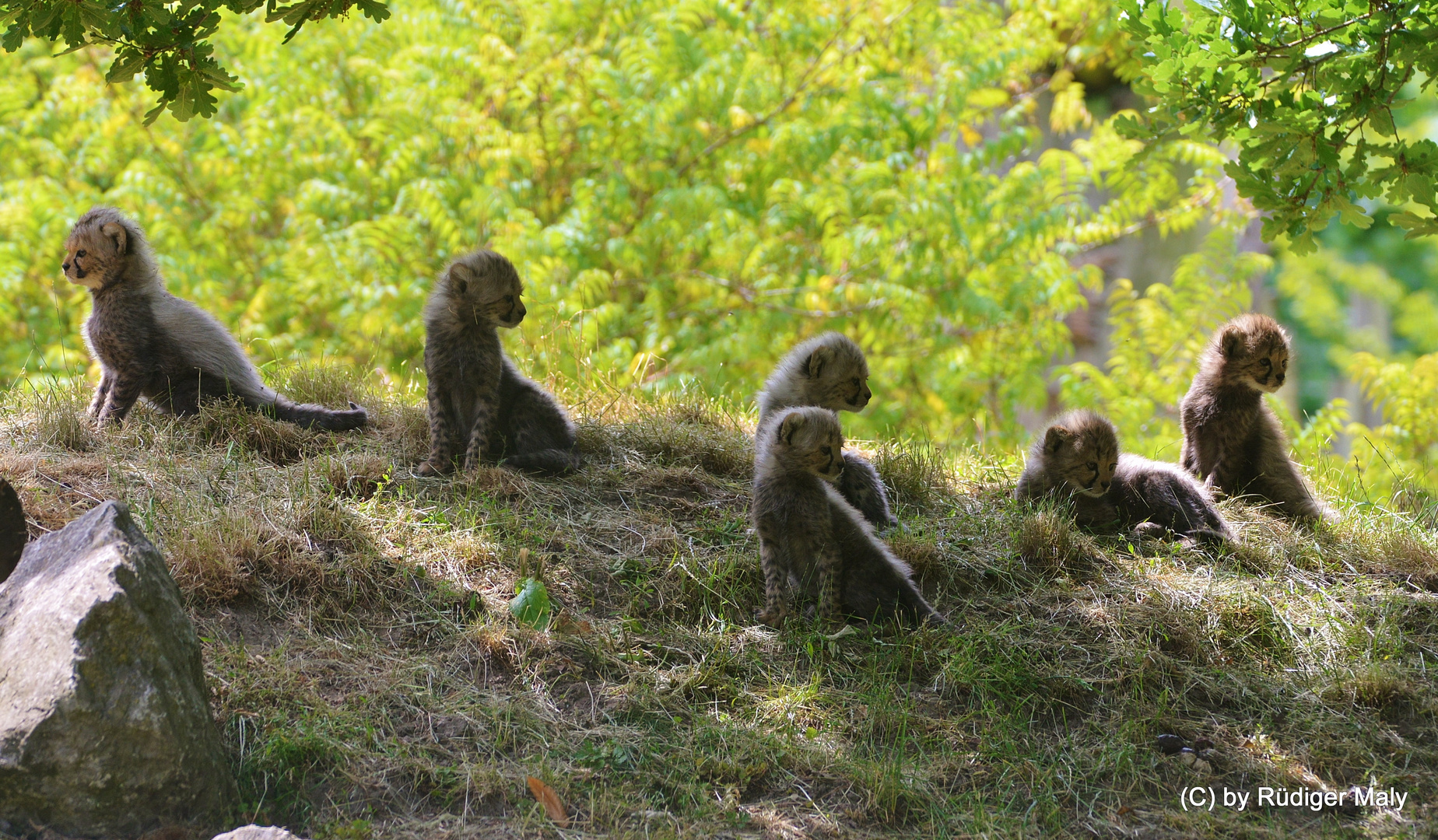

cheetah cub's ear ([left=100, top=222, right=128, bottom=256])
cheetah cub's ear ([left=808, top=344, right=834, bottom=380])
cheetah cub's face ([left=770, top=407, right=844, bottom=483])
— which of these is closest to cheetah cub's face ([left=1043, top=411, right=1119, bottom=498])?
cheetah cub's ear ([left=808, top=344, right=834, bottom=380])

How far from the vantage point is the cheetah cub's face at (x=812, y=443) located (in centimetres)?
442

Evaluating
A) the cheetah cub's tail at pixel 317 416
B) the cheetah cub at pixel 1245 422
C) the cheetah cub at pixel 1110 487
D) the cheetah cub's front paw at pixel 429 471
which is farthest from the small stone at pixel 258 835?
the cheetah cub at pixel 1245 422

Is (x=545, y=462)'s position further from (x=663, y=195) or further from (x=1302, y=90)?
(x=663, y=195)

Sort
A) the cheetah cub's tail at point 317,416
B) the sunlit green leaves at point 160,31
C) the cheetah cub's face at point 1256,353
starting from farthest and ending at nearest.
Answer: the cheetah cub's tail at point 317,416
the cheetah cub's face at point 1256,353
the sunlit green leaves at point 160,31

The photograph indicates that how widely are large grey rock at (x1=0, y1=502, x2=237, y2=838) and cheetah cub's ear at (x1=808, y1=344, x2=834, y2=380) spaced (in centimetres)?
319

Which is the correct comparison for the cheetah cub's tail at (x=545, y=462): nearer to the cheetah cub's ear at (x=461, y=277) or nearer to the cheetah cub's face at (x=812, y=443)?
the cheetah cub's ear at (x=461, y=277)

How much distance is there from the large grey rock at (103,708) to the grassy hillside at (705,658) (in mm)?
270

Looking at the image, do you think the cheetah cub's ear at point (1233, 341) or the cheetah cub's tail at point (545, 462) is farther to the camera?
the cheetah cub's ear at point (1233, 341)

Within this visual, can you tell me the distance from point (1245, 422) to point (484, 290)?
4206 millimetres

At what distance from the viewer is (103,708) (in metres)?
2.96

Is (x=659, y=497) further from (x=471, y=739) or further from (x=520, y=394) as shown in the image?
(x=471, y=739)

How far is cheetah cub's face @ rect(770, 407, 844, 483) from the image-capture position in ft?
14.5

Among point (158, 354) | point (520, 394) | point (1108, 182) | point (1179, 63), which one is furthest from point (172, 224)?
point (1179, 63)

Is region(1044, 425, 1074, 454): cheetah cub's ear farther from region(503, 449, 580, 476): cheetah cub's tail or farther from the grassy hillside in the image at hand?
region(503, 449, 580, 476): cheetah cub's tail
